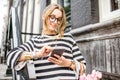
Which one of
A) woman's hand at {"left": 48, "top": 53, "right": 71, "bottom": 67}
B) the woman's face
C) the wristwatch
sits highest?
the woman's face

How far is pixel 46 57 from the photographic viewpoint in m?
1.76

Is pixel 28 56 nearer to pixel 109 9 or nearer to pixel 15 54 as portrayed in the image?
pixel 15 54

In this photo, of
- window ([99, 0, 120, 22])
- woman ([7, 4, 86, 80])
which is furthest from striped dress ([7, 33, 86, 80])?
window ([99, 0, 120, 22])

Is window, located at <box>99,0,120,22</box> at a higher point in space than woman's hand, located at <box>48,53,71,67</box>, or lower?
higher

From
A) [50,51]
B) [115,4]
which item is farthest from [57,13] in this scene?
[115,4]

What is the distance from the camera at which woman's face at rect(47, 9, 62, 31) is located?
181 centimetres

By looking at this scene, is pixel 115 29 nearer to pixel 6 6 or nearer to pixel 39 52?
pixel 39 52

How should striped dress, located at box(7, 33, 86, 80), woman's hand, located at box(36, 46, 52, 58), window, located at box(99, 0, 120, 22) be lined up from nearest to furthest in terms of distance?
woman's hand, located at box(36, 46, 52, 58) < striped dress, located at box(7, 33, 86, 80) < window, located at box(99, 0, 120, 22)

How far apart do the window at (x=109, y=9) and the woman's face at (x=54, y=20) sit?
162cm

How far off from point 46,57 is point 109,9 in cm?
204

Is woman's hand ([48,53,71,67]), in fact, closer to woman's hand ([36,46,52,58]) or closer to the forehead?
woman's hand ([36,46,52,58])

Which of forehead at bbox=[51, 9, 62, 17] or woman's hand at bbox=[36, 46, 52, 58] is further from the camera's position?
forehead at bbox=[51, 9, 62, 17]

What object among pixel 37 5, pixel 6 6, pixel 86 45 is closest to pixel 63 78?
pixel 86 45

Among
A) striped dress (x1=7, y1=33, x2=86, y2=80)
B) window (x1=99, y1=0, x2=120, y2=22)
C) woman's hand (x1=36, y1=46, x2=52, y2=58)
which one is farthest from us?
window (x1=99, y1=0, x2=120, y2=22)
